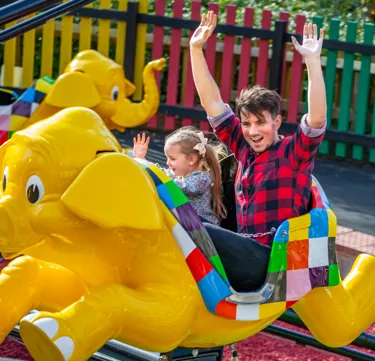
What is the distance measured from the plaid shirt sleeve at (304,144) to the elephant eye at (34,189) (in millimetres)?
801

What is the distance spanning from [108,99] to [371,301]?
330 cm

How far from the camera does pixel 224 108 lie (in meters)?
3.29

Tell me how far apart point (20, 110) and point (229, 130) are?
2.70m

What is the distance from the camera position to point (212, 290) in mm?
2758

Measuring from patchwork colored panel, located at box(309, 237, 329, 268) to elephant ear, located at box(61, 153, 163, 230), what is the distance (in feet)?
1.77

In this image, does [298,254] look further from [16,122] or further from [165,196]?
[16,122]

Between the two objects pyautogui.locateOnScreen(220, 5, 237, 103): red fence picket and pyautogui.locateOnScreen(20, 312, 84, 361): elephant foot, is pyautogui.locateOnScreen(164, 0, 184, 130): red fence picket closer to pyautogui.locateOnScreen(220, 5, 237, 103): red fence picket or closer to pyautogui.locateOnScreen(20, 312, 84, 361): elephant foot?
pyautogui.locateOnScreen(220, 5, 237, 103): red fence picket

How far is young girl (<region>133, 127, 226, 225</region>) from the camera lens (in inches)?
123

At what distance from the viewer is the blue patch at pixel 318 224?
2.97 metres

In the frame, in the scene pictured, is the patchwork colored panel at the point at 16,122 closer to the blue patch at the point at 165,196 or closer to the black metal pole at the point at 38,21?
the black metal pole at the point at 38,21

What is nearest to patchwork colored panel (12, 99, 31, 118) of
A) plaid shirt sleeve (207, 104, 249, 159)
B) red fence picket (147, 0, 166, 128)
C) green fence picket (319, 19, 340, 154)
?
plaid shirt sleeve (207, 104, 249, 159)

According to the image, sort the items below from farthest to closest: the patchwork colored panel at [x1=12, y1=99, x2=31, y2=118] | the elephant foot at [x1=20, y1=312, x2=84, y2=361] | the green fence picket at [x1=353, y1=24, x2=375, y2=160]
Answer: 1. the green fence picket at [x1=353, y1=24, x2=375, y2=160]
2. the patchwork colored panel at [x1=12, y1=99, x2=31, y2=118]
3. the elephant foot at [x1=20, y1=312, x2=84, y2=361]

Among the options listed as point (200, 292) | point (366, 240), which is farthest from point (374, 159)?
point (200, 292)

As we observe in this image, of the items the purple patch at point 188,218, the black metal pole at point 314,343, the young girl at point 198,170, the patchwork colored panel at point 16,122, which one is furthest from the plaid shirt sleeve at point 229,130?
the patchwork colored panel at point 16,122
